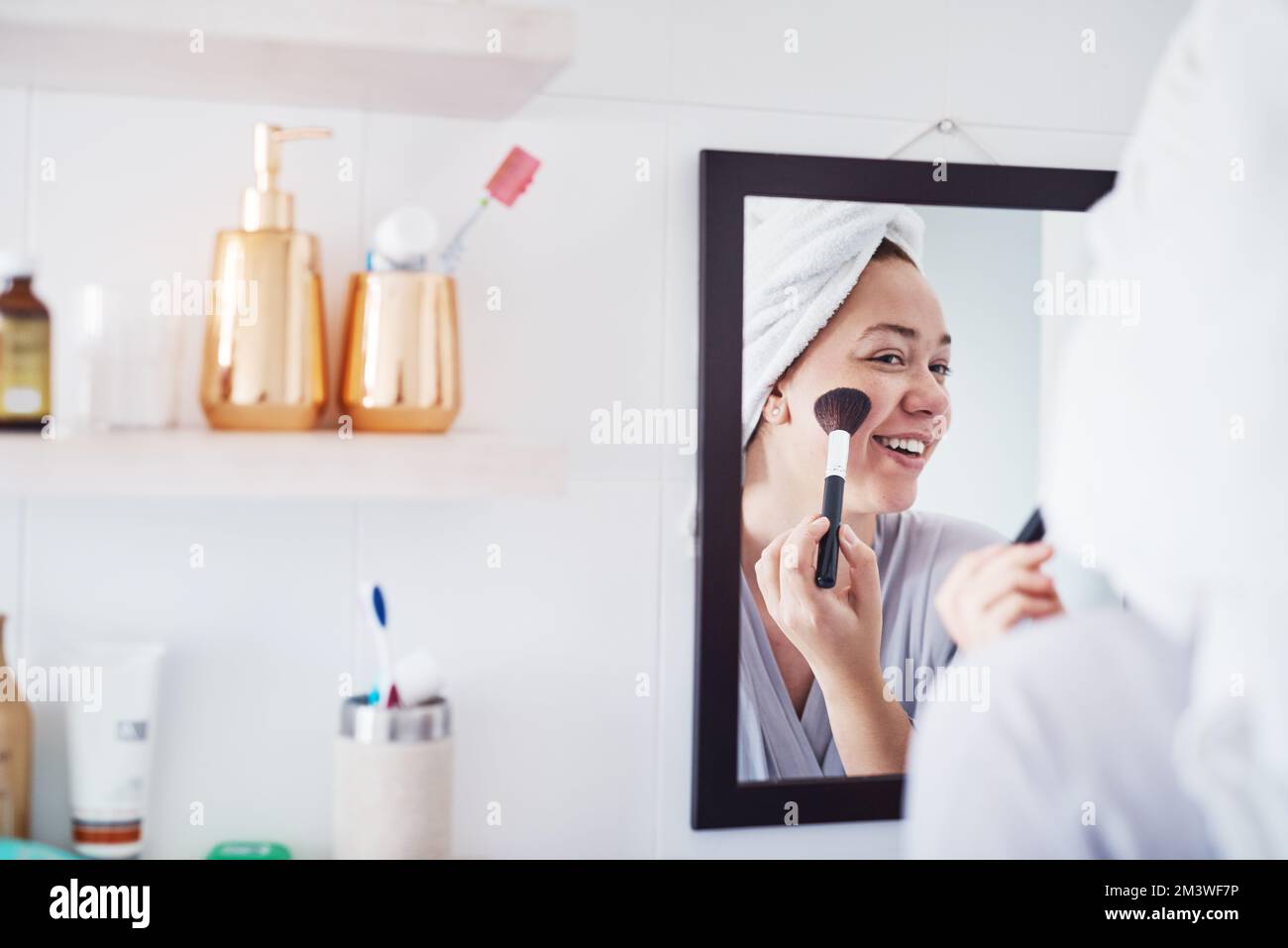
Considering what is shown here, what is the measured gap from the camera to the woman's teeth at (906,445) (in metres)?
0.97

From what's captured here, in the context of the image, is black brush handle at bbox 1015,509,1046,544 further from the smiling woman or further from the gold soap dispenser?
the gold soap dispenser

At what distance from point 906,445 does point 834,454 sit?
0.21 feet

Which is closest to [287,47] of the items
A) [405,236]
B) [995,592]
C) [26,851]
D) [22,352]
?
[405,236]

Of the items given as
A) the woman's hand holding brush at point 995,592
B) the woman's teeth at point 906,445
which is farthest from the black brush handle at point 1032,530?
the woman's teeth at point 906,445

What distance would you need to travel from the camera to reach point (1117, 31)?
1028mm

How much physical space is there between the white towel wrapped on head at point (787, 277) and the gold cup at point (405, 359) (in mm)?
Result: 250

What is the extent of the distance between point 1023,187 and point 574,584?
18.8 inches

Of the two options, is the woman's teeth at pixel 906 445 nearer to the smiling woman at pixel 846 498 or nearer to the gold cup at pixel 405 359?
the smiling woman at pixel 846 498

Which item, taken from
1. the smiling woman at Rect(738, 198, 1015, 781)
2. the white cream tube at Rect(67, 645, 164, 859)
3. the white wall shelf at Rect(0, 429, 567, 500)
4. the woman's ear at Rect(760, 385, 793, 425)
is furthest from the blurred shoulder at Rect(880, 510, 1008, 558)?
the white cream tube at Rect(67, 645, 164, 859)

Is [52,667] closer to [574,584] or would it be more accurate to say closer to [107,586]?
[107,586]

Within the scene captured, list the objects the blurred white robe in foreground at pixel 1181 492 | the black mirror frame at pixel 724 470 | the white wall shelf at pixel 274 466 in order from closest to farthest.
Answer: the blurred white robe in foreground at pixel 1181 492 → the white wall shelf at pixel 274 466 → the black mirror frame at pixel 724 470

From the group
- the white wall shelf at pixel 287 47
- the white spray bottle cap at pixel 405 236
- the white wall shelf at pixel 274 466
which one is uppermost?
the white wall shelf at pixel 287 47

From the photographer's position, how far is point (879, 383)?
0.96 metres
